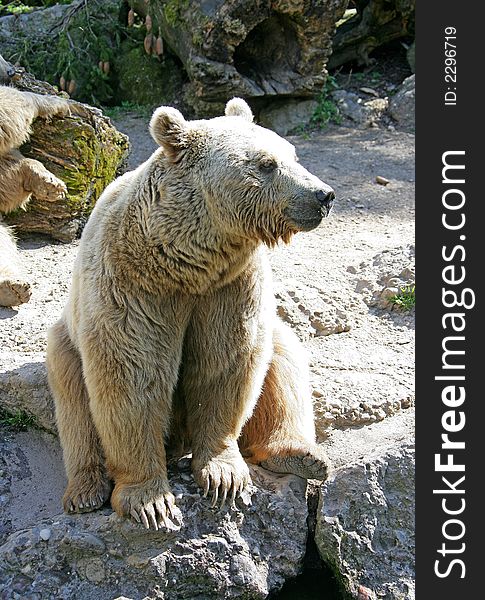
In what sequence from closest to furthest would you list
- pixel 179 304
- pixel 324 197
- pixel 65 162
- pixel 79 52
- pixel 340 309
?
pixel 324 197 < pixel 179 304 < pixel 340 309 < pixel 65 162 < pixel 79 52

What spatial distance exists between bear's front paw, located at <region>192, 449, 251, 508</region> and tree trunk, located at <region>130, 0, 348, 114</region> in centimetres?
652

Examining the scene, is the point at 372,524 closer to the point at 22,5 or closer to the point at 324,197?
the point at 324,197

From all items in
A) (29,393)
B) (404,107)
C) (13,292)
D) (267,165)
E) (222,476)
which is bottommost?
(222,476)

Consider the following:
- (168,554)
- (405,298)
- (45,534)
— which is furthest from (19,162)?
(168,554)

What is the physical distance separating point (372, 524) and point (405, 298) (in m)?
2.36

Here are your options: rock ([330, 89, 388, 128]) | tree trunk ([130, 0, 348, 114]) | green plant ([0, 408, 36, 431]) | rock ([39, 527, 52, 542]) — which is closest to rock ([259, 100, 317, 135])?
tree trunk ([130, 0, 348, 114])

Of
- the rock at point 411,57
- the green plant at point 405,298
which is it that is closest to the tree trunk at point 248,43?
the rock at point 411,57

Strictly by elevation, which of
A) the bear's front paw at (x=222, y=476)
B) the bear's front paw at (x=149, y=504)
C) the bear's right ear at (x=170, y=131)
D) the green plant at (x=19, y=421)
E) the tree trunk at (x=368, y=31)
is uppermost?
the tree trunk at (x=368, y=31)

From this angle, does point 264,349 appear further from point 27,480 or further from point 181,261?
point 27,480

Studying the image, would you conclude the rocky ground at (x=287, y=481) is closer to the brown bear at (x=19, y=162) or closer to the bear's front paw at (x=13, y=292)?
the bear's front paw at (x=13, y=292)

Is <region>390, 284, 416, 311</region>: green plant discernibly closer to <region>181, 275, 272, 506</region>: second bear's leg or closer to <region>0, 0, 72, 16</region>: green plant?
<region>181, 275, 272, 506</region>: second bear's leg

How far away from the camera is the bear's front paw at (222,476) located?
409cm

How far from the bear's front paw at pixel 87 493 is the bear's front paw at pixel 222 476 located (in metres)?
0.45

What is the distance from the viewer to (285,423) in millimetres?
4523
